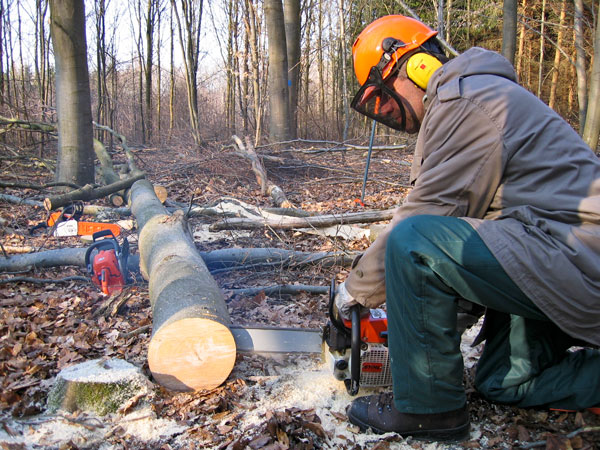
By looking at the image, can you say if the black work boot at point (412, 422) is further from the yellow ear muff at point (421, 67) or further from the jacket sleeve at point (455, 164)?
the yellow ear muff at point (421, 67)

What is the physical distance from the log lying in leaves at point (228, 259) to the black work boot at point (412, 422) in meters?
1.91

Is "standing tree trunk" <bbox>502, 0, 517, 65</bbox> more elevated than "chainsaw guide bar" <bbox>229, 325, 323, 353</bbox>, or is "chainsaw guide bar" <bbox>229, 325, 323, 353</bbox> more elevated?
"standing tree trunk" <bbox>502, 0, 517, 65</bbox>

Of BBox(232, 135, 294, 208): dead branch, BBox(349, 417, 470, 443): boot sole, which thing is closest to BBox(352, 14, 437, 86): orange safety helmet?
BBox(349, 417, 470, 443): boot sole

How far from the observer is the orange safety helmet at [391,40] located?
2070 mm

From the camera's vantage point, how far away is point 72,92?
6383 millimetres

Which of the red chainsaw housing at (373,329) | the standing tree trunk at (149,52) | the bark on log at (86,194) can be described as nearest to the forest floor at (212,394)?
the red chainsaw housing at (373,329)

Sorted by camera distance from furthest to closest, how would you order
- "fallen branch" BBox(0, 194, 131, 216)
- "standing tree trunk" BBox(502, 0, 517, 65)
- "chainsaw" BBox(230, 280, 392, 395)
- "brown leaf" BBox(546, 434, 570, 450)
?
"standing tree trunk" BBox(502, 0, 517, 65) → "fallen branch" BBox(0, 194, 131, 216) → "chainsaw" BBox(230, 280, 392, 395) → "brown leaf" BBox(546, 434, 570, 450)

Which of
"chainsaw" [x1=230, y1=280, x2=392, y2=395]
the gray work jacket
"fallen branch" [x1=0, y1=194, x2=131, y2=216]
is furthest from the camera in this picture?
"fallen branch" [x1=0, y1=194, x2=131, y2=216]

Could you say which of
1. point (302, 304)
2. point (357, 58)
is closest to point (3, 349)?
point (302, 304)

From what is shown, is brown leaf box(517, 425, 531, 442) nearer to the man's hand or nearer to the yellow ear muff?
the man's hand

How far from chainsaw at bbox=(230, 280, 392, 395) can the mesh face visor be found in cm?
86

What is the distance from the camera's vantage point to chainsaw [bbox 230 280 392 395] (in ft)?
6.29

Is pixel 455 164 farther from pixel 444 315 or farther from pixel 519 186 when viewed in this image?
pixel 444 315

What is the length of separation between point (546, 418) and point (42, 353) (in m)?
2.58
